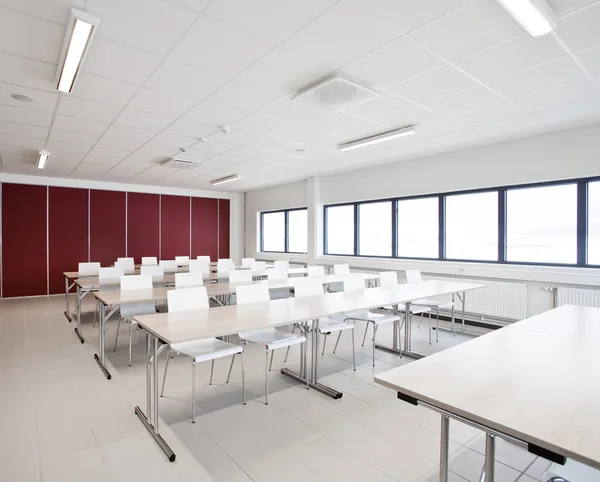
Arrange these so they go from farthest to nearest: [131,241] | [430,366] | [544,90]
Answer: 1. [131,241]
2. [544,90]
3. [430,366]

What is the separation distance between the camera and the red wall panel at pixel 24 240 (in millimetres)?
8320

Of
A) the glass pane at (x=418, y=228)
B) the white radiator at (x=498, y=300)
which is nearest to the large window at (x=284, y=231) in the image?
the glass pane at (x=418, y=228)

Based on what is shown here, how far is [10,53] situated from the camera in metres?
2.92

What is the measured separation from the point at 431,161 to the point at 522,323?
4.32m

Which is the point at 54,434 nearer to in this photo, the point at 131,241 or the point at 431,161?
the point at 431,161

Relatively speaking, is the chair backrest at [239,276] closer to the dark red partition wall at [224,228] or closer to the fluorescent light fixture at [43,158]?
the fluorescent light fixture at [43,158]

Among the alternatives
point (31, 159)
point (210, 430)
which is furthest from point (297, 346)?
point (31, 159)

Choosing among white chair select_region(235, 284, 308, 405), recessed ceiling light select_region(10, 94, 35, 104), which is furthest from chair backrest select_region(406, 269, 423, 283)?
recessed ceiling light select_region(10, 94, 35, 104)

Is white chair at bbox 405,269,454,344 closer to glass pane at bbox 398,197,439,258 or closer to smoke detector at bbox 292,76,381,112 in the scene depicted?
glass pane at bbox 398,197,439,258

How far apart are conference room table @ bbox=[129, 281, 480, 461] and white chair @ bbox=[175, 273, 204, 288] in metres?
1.57

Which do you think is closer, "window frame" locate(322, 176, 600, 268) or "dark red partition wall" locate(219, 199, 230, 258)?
"window frame" locate(322, 176, 600, 268)

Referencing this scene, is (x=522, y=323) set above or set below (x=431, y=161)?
below

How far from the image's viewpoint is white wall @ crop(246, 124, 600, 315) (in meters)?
4.92

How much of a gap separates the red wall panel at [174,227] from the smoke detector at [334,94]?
7699mm
